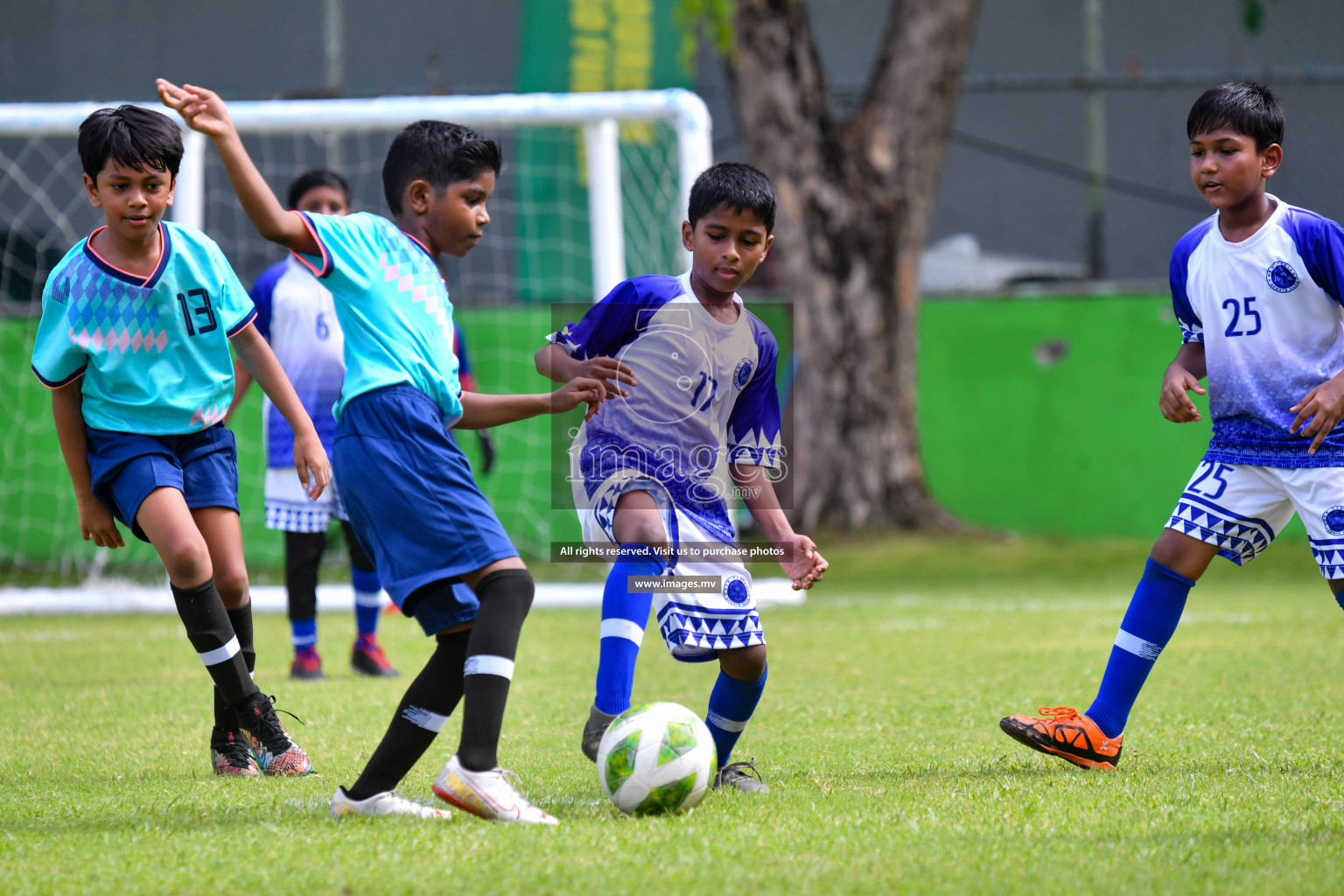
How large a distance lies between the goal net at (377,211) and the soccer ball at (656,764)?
5837 mm

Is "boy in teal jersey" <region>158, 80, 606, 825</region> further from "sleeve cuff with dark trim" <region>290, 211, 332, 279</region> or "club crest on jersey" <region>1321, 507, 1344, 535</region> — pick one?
"club crest on jersey" <region>1321, 507, 1344, 535</region>

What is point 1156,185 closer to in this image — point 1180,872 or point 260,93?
point 260,93

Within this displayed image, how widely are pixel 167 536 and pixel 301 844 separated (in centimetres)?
112

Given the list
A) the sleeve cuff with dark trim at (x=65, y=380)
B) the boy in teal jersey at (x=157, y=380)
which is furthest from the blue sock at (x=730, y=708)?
the sleeve cuff with dark trim at (x=65, y=380)

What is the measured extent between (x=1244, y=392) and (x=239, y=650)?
2698mm

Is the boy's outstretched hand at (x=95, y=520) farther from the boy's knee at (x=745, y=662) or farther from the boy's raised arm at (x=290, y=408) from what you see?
the boy's knee at (x=745, y=662)

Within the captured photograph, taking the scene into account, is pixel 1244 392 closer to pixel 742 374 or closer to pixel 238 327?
pixel 742 374

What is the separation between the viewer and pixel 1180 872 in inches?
89.7

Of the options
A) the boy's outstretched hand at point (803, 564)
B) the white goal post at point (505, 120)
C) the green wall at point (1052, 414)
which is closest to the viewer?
the boy's outstretched hand at point (803, 564)

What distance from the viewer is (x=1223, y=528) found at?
133 inches

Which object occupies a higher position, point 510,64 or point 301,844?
point 510,64

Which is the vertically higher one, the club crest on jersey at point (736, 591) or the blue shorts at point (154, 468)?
the blue shorts at point (154, 468)

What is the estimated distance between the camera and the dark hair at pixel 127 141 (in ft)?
10.4

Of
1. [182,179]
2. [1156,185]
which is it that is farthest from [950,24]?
[182,179]
